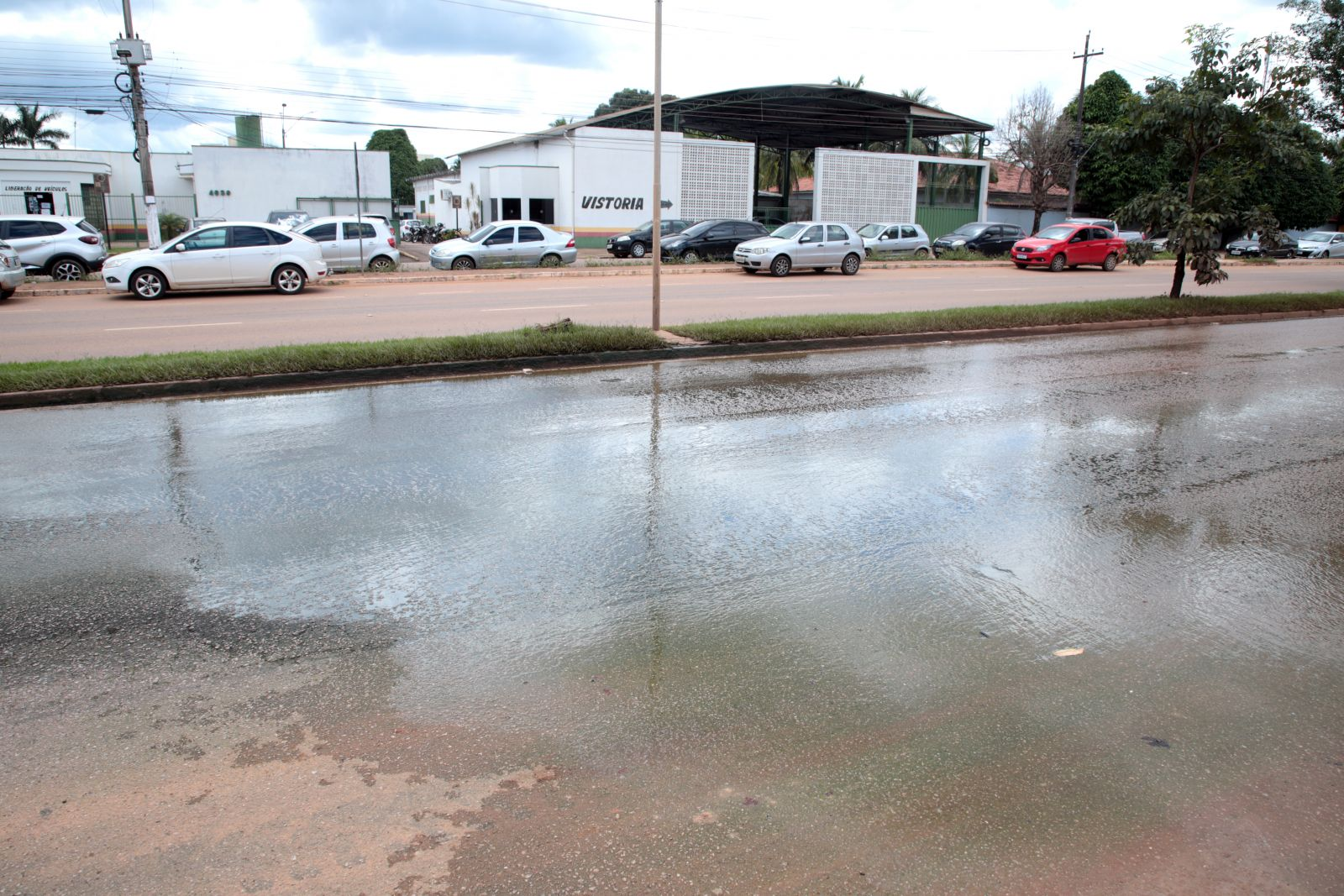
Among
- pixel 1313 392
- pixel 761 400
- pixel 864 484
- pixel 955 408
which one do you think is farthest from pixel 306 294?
pixel 1313 392

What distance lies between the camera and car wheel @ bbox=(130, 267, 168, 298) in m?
18.3

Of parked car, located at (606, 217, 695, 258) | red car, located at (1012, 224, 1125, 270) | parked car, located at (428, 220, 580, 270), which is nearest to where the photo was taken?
parked car, located at (428, 220, 580, 270)

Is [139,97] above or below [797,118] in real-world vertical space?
below

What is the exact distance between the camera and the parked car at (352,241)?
24438 mm

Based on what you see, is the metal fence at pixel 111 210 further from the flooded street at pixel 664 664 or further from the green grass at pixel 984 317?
the flooded street at pixel 664 664

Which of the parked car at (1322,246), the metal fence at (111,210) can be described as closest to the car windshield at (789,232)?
the metal fence at (111,210)

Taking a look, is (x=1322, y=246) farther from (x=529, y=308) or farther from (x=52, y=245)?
(x=52, y=245)

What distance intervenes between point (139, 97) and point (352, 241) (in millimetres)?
6428

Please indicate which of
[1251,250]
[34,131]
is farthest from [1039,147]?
[34,131]

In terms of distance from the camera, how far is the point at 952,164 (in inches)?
1897

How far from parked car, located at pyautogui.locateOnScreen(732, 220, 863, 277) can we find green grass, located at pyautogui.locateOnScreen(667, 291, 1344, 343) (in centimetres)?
986

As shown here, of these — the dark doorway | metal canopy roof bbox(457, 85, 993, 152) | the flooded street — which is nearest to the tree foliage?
metal canopy roof bbox(457, 85, 993, 152)

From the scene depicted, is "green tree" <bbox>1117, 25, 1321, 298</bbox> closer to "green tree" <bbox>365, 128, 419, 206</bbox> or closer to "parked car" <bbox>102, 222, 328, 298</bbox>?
"parked car" <bbox>102, 222, 328, 298</bbox>

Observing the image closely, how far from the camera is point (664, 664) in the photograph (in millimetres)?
4125
